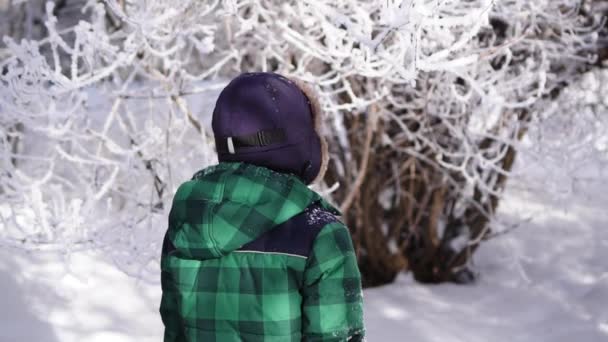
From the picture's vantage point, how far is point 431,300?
14.7 feet

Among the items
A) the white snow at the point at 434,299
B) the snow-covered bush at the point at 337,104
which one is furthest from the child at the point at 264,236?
the white snow at the point at 434,299

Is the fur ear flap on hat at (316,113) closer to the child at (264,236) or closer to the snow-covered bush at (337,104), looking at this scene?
the child at (264,236)

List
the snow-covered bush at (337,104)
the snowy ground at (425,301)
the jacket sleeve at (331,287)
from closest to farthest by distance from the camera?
the jacket sleeve at (331,287) < the snow-covered bush at (337,104) < the snowy ground at (425,301)

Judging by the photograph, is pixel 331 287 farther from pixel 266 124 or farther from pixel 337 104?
pixel 337 104

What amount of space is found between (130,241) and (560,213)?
425cm

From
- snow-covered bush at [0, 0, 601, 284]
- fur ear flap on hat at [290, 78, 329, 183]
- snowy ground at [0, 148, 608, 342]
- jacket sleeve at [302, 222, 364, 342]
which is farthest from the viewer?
snowy ground at [0, 148, 608, 342]

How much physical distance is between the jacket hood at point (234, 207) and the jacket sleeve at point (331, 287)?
0.10 m

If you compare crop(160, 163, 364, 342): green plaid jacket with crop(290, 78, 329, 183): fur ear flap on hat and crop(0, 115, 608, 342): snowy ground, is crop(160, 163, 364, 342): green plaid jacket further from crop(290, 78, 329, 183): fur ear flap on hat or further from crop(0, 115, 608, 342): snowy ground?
crop(0, 115, 608, 342): snowy ground

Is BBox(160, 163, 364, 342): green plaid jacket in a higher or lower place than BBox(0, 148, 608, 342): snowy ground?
higher

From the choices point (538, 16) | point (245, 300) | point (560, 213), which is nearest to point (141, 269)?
point (245, 300)

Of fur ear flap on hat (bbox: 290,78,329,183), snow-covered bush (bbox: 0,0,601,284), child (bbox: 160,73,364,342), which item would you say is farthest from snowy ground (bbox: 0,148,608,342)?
fur ear flap on hat (bbox: 290,78,329,183)

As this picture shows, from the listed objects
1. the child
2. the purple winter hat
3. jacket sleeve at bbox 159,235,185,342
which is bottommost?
jacket sleeve at bbox 159,235,185,342

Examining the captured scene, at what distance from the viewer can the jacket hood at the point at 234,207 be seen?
51.4 inches

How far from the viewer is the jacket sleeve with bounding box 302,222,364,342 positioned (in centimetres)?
127
